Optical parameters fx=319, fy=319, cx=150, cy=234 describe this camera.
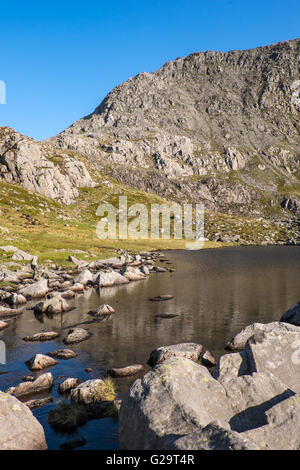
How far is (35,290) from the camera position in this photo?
47.4 m

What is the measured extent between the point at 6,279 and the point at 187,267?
4246cm

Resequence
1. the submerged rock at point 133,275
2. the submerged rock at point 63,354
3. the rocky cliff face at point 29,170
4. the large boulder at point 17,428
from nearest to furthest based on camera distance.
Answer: the large boulder at point 17,428 < the submerged rock at point 63,354 < the submerged rock at point 133,275 < the rocky cliff face at point 29,170

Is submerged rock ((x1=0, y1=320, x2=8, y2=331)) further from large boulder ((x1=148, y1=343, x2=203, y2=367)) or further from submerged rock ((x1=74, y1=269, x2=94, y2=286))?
submerged rock ((x1=74, y1=269, x2=94, y2=286))

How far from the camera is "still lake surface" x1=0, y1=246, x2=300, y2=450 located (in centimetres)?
2239

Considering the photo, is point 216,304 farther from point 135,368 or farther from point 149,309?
point 135,368

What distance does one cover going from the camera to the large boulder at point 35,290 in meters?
47.0

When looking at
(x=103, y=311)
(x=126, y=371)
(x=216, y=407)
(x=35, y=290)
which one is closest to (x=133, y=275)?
(x=35, y=290)

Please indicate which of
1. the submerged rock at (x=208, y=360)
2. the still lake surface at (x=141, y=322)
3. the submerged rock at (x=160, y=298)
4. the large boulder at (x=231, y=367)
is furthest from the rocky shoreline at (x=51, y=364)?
the submerged rock at (x=160, y=298)

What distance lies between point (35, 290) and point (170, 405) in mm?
39528

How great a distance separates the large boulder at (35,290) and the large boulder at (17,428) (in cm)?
3448

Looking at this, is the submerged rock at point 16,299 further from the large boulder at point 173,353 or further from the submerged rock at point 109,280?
the large boulder at point 173,353

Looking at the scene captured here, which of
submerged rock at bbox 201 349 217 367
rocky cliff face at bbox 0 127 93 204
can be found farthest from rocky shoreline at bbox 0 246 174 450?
rocky cliff face at bbox 0 127 93 204

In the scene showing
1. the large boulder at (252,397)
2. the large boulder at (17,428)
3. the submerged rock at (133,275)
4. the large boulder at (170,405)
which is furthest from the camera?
the submerged rock at (133,275)
